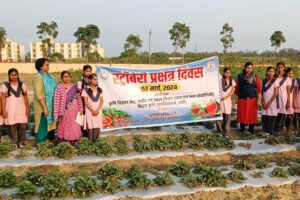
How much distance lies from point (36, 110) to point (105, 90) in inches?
55.8

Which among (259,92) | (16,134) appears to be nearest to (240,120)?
(259,92)

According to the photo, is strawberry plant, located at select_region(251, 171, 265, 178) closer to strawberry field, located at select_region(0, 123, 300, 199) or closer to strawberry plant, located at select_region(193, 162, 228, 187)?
strawberry field, located at select_region(0, 123, 300, 199)

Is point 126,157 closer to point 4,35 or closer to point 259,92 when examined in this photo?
point 259,92

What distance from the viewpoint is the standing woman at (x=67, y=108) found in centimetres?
495

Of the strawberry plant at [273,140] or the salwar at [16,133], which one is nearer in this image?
the salwar at [16,133]

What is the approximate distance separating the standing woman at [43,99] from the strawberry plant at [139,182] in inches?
90.9

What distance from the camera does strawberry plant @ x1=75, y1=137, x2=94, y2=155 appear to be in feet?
15.9

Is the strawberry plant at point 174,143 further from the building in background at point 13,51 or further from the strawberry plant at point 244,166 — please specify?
the building in background at point 13,51

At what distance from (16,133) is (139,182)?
10.0ft

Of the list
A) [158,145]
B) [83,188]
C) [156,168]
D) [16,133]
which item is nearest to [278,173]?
[156,168]

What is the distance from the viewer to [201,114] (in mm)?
5922

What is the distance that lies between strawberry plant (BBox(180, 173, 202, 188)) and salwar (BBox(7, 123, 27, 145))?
338 cm

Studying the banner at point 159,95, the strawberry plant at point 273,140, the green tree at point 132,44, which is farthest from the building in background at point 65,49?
the strawberry plant at point 273,140

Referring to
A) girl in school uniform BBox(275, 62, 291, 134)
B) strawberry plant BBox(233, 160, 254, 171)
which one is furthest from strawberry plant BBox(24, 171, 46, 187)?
girl in school uniform BBox(275, 62, 291, 134)
